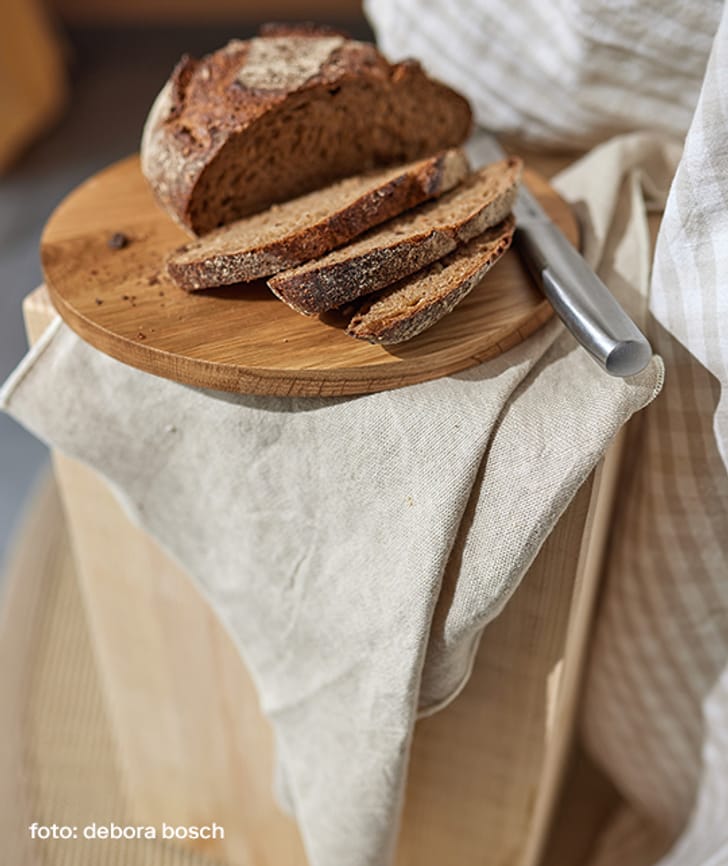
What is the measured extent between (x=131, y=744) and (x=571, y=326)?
0.84 metres

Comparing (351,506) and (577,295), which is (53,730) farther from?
(577,295)

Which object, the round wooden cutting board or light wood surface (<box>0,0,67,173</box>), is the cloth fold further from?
light wood surface (<box>0,0,67,173</box>)

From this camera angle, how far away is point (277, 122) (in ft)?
2.68

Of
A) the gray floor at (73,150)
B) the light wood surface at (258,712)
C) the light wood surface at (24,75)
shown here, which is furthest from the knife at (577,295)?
the light wood surface at (24,75)

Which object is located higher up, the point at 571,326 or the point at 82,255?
the point at 82,255

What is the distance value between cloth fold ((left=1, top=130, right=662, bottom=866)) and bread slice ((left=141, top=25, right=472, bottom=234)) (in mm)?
175

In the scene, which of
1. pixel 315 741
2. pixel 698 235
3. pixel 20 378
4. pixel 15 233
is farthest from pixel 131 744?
pixel 15 233

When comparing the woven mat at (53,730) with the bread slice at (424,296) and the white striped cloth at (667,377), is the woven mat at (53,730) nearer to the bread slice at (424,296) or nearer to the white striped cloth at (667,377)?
the white striped cloth at (667,377)

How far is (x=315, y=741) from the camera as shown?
2.88ft

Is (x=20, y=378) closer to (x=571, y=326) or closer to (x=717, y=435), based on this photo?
(x=571, y=326)

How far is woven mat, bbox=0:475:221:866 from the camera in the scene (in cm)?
123

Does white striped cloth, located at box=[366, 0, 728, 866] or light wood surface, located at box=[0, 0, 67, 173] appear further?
light wood surface, located at box=[0, 0, 67, 173]

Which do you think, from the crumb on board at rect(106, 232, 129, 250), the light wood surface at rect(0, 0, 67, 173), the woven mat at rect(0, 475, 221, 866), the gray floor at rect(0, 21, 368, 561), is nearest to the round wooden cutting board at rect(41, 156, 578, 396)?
the crumb on board at rect(106, 232, 129, 250)

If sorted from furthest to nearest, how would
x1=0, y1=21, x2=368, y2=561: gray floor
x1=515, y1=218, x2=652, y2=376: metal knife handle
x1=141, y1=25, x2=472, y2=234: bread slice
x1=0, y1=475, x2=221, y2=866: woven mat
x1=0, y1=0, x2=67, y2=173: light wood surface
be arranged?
x1=0, y1=0, x2=67, y2=173: light wood surface
x1=0, y1=21, x2=368, y2=561: gray floor
x1=0, y1=475, x2=221, y2=866: woven mat
x1=141, y1=25, x2=472, y2=234: bread slice
x1=515, y1=218, x2=652, y2=376: metal knife handle
